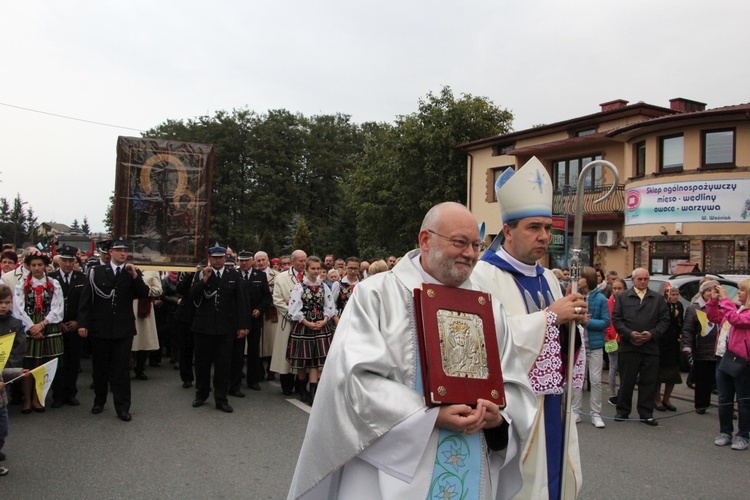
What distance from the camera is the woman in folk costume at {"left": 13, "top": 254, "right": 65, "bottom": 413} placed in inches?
302

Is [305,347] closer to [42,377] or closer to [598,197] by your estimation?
[42,377]

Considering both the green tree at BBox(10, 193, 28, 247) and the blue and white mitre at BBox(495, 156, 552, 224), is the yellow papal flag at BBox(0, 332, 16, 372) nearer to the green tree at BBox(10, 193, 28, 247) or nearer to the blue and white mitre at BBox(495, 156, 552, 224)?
the blue and white mitre at BBox(495, 156, 552, 224)

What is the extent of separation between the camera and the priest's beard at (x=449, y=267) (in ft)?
9.23

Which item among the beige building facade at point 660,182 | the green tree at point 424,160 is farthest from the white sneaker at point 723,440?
the green tree at point 424,160

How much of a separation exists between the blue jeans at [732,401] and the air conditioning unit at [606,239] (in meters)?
19.1

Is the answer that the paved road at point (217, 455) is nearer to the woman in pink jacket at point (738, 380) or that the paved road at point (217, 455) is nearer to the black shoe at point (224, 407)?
the black shoe at point (224, 407)

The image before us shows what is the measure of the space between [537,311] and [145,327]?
814cm

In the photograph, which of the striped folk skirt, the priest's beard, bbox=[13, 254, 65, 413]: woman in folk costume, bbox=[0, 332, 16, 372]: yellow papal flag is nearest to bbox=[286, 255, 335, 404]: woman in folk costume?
the striped folk skirt

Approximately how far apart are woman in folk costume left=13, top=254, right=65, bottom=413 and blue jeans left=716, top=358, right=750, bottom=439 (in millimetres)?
7801

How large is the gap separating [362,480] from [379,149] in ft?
124

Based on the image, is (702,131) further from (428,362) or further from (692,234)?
(428,362)

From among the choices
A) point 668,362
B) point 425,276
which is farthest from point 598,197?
point 425,276

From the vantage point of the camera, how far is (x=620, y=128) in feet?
76.7

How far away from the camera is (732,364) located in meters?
6.89
